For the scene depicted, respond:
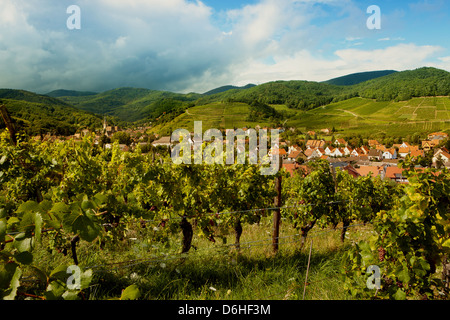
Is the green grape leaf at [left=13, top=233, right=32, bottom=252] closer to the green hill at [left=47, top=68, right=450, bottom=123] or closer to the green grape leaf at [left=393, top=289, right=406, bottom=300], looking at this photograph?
the green grape leaf at [left=393, top=289, right=406, bottom=300]

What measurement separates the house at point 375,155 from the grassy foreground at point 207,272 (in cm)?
7091

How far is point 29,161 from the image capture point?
14.6 feet

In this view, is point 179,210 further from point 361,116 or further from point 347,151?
point 361,116

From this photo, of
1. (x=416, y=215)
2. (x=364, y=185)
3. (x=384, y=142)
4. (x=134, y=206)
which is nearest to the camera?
(x=416, y=215)

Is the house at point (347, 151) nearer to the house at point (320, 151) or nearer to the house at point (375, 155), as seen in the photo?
the house at point (375, 155)

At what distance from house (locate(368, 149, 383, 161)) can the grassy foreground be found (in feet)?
233

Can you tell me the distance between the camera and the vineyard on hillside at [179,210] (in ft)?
4.43

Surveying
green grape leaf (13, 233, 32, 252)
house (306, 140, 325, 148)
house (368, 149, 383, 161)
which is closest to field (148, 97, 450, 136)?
house (306, 140, 325, 148)

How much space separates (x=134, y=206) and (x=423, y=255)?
301 centimetres

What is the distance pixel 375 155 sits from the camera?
6712 cm
